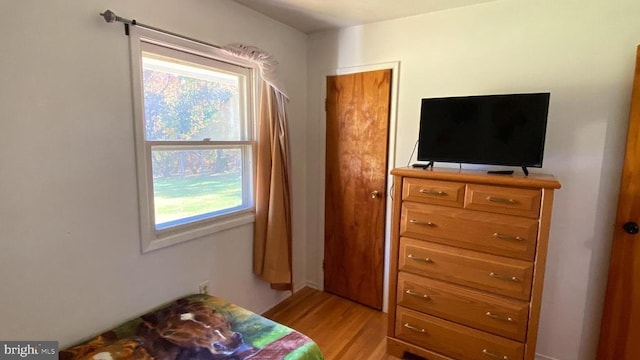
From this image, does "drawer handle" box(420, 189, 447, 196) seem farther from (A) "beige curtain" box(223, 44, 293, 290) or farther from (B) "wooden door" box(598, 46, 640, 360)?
(A) "beige curtain" box(223, 44, 293, 290)

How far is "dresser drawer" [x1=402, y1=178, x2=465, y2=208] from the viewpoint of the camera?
1.79m

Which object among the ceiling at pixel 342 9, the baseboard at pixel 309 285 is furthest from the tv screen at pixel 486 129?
the baseboard at pixel 309 285

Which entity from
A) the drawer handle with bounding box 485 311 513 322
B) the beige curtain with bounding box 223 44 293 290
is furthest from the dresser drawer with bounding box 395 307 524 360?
the beige curtain with bounding box 223 44 293 290

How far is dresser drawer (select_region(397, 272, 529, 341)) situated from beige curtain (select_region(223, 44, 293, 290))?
3.16ft

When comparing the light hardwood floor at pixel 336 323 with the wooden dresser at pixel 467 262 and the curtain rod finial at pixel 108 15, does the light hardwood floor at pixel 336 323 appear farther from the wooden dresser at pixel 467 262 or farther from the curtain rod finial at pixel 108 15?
the curtain rod finial at pixel 108 15

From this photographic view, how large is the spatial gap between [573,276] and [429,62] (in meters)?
1.71

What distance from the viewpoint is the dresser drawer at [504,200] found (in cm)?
160

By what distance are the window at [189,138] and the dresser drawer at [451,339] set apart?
135cm

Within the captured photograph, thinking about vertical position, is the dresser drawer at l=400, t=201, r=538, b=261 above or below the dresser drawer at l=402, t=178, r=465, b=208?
below

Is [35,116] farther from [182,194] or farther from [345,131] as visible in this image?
[345,131]

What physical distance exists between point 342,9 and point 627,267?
7.80 ft

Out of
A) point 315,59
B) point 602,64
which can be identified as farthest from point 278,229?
point 602,64

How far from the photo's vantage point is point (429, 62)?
2273 millimetres

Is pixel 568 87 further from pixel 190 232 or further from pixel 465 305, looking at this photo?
pixel 190 232
